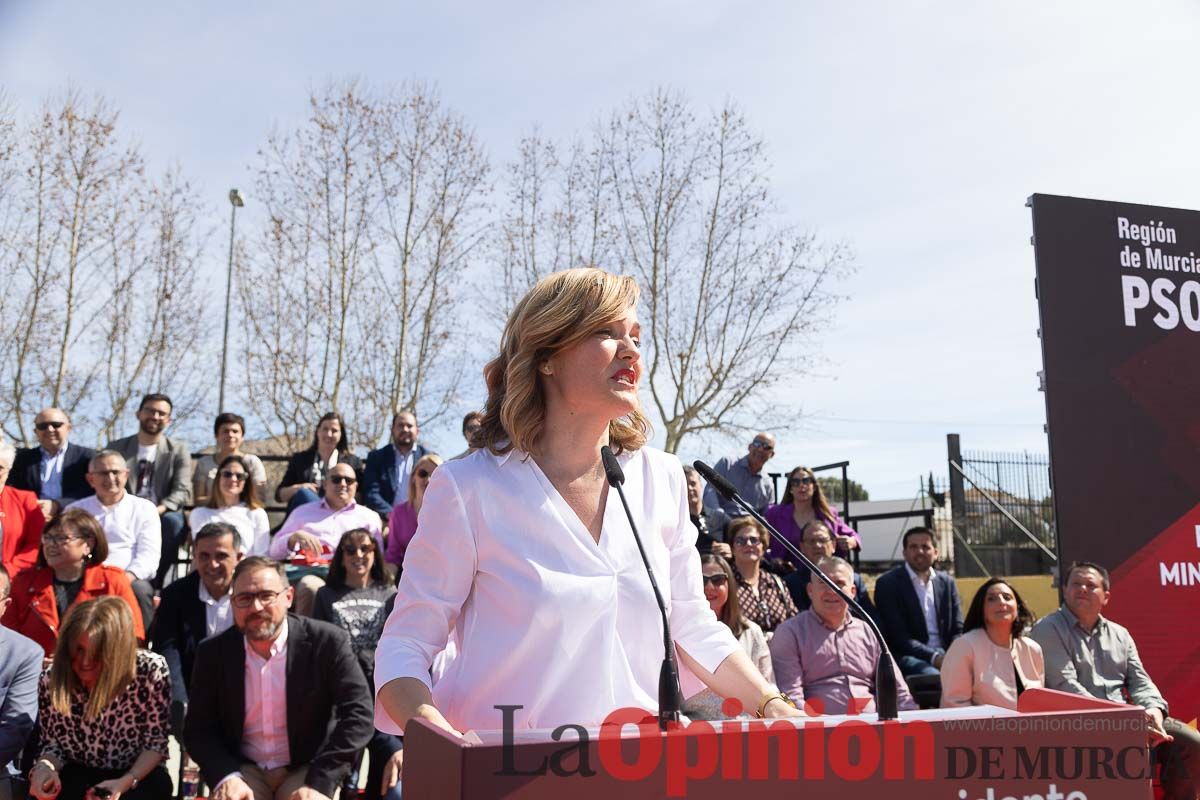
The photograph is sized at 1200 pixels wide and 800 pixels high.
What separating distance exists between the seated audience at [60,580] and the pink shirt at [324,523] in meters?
1.37

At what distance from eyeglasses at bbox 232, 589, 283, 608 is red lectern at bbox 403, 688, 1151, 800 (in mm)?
3868

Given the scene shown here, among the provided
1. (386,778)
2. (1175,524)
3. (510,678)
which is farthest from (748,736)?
(1175,524)

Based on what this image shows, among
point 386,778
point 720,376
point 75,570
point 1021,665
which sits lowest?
point 386,778

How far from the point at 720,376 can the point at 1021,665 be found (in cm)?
1115

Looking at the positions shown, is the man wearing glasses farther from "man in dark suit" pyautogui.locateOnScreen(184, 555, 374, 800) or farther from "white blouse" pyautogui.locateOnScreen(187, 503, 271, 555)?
"man in dark suit" pyautogui.locateOnScreen(184, 555, 374, 800)

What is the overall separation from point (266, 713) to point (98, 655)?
836mm

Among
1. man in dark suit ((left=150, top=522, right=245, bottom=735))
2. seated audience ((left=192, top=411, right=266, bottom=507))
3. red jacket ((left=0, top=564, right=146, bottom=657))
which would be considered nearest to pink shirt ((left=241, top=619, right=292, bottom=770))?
man in dark suit ((left=150, top=522, right=245, bottom=735))

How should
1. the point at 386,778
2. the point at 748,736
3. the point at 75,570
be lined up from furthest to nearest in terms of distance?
1. the point at 75,570
2. the point at 386,778
3. the point at 748,736

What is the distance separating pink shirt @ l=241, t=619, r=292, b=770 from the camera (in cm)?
487

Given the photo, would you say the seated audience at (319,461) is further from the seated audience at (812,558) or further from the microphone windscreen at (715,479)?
the microphone windscreen at (715,479)

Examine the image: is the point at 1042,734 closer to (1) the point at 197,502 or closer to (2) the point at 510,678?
(2) the point at 510,678

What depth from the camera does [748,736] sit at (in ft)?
4.23

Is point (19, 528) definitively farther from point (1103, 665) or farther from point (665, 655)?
point (1103, 665)

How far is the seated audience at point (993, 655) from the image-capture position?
608 cm
